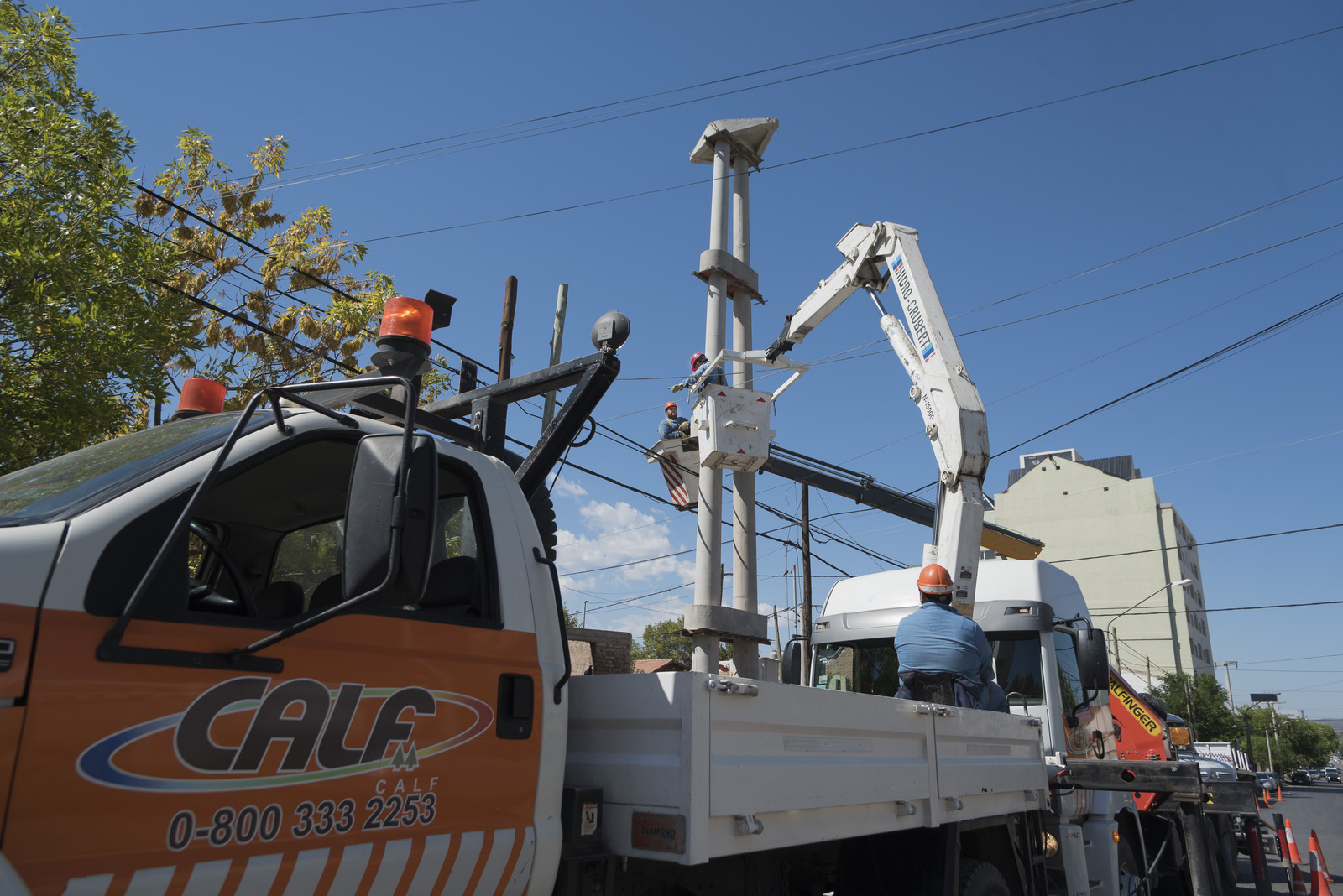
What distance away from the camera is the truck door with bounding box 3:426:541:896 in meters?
1.86

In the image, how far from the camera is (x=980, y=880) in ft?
14.7

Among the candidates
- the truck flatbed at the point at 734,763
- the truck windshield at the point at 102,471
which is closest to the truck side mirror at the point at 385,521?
the truck windshield at the point at 102,471

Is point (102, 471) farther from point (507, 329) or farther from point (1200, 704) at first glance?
point (1200, 704)

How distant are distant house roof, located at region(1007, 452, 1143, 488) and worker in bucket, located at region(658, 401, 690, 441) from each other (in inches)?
2634

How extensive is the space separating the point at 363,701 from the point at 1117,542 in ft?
236

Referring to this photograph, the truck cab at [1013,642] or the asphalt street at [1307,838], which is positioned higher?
the truck cab at [1013,642]

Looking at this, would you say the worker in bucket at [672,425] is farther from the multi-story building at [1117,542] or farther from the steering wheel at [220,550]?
the multi-story building at [1117,542]

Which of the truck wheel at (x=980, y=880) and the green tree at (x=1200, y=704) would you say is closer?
the truck wheel at (x=980, y=880)

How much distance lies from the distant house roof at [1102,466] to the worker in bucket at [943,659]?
233ft

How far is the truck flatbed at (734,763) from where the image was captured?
2812 millimetres

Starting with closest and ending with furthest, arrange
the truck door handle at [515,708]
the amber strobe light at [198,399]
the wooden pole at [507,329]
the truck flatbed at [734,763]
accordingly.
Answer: the truck door handle at [515,708] → the truck flatbed at [734,763] → the amber strobe light at [198,399] → the wooden pole at [507,329]

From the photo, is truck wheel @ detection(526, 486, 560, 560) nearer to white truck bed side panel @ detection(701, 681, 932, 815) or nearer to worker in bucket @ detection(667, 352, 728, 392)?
white truck bed side panel @ detection(701, 681, 932, 815)

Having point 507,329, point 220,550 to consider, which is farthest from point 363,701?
point 507,329

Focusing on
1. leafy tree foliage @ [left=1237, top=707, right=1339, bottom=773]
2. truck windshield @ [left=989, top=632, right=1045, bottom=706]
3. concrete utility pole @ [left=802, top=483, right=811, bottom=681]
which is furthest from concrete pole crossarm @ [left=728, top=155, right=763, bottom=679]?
leafy tree foliage @ [left=1237, top=707, right=1339, bottom=773]
